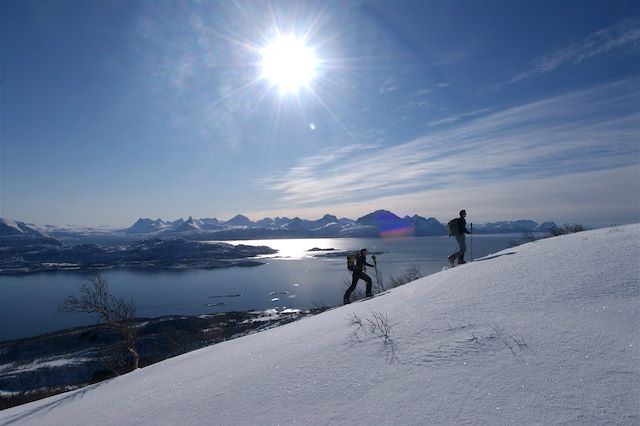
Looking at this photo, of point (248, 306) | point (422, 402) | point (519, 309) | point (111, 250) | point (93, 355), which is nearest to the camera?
point (422, 402)

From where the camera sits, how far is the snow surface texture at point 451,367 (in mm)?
2404

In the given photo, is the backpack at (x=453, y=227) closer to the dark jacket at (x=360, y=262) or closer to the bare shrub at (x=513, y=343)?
the dark jacket at (x=360, y=262)

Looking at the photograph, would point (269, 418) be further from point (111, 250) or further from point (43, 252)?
point (43, 252)

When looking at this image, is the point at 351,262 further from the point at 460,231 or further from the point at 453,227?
the point at 460,231

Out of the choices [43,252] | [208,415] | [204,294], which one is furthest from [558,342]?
[43,252]

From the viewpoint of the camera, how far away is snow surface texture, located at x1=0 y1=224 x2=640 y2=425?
2.40m

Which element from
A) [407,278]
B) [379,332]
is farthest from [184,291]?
[379,332]

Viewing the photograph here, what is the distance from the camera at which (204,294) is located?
7644 cm

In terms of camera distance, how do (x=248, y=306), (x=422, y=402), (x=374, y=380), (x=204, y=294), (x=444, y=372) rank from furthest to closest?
(x=204, y=294)
(x=248, y=306)
(x=374, y=380)
(x=444, y=372)
(x=422, y=402)

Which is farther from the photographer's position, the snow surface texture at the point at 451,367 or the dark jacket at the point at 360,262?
the dark jacket at the point at 360,262

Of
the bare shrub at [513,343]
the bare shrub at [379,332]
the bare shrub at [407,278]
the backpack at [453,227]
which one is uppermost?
the backpack at [453,227]

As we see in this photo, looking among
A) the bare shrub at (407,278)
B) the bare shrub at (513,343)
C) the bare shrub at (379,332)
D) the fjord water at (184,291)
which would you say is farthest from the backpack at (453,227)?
the fjord water at (184,291)

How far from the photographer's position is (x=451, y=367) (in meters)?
2.97

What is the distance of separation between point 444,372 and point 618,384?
1130 millimetres
